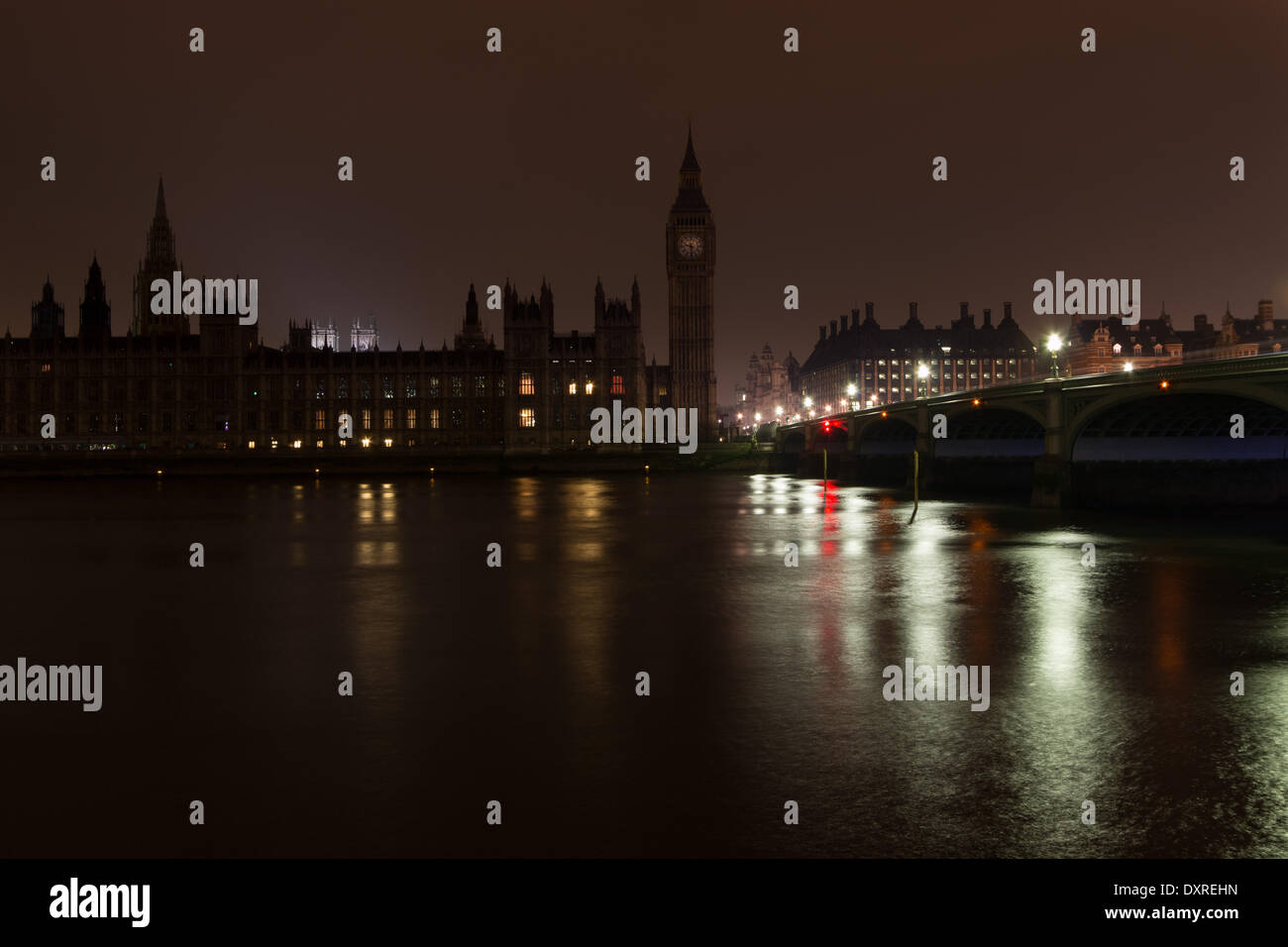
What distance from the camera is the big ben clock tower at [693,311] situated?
5655 inches

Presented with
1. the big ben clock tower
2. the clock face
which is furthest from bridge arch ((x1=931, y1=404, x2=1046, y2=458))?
the clock face

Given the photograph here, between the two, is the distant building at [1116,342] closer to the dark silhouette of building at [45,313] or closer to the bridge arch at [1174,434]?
the bridge arch at [1174,434]

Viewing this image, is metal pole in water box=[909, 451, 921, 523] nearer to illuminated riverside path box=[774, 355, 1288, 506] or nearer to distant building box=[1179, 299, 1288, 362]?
illuminated riverside path box=[774, 355, 1288, 506]

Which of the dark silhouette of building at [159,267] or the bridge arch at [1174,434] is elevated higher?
the dark silhouette of building at [159,267]

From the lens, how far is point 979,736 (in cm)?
924

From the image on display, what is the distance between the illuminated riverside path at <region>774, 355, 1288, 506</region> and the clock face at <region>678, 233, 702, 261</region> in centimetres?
9000

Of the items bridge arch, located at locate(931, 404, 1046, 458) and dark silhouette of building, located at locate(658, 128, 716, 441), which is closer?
bridge arch, located at locate(931, 404, 1046, 458)

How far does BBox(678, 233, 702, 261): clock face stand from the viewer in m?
148

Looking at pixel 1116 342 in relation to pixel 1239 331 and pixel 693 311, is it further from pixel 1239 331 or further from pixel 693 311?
pixel 693 311

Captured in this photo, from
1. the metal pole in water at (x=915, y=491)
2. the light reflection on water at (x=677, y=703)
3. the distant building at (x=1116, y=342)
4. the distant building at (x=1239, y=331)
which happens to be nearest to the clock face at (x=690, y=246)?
the distant building at (x=1116, y=342)

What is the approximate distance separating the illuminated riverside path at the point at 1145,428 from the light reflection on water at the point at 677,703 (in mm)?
13587

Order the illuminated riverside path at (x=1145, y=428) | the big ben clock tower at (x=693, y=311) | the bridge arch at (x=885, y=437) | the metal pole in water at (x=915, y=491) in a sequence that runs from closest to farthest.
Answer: the illuminated riverside path at (x=1145, y=428)
the metal pole in water at (x=915, y=491)
the bridge arch at (x=885, y=437)
the big ben clock tower at (x=693, y=311)
